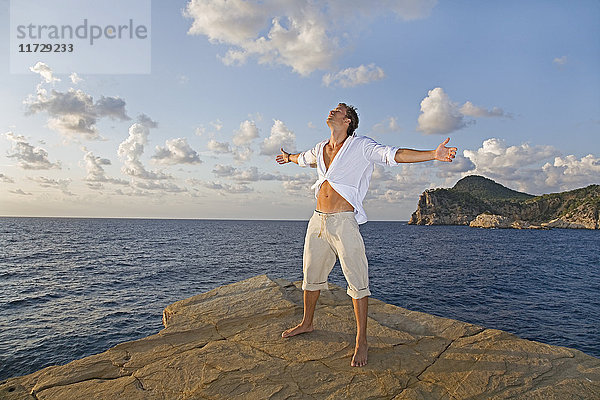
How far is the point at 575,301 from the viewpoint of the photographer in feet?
67.8

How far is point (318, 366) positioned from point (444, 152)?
3.13 m

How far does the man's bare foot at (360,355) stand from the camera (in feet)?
14.8

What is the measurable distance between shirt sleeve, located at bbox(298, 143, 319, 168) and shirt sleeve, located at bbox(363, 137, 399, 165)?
37.5 inches

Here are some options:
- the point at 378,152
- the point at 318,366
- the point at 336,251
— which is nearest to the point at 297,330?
the point at 318,366

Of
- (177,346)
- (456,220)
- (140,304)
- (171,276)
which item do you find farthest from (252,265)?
(456,220)

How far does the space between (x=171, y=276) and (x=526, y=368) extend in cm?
2454

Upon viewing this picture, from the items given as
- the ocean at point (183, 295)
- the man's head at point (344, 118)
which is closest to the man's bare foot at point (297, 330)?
the man's head at point (344, 118)

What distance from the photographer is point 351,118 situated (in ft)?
17.0

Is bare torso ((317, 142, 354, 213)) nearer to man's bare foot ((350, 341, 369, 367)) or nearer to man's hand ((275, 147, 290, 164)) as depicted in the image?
man's hand ((275, 147, 290, 164))

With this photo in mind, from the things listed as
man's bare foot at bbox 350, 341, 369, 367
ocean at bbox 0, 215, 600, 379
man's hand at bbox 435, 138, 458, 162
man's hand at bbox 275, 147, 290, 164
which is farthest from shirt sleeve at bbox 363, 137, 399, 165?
ocean at bbox 0, 215, 600, 379

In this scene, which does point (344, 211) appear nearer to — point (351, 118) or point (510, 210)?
point (351, 118)

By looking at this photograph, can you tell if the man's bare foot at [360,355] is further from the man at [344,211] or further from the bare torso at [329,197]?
the bare torso at [329,197]

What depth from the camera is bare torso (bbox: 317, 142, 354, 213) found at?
5.08 metres

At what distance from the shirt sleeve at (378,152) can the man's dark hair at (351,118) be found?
0.39m
